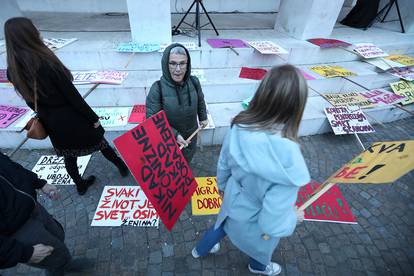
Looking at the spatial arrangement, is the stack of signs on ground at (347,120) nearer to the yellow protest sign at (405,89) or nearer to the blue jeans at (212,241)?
the yellow protest sign at (405,89)

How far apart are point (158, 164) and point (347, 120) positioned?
385 centimetres

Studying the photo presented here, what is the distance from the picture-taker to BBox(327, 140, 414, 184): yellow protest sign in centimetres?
163

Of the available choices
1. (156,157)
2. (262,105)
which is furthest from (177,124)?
(262,105)

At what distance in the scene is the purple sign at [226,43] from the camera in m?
4.38

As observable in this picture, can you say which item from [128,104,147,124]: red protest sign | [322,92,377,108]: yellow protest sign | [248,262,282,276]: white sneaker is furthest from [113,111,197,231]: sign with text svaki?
[322,92,377,108]: yellow protest sign

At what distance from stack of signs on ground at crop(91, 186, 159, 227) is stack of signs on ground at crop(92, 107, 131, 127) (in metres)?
1.06

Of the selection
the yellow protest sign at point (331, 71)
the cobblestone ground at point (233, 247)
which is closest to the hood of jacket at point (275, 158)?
the cobblestone ground at point (233, 247)

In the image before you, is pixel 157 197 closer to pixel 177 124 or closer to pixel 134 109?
pixel 177 124

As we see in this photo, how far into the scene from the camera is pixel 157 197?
6.72ft

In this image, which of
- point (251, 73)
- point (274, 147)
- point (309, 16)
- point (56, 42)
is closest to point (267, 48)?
point (251, 73)

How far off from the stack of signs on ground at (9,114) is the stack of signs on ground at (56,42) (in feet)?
3.93

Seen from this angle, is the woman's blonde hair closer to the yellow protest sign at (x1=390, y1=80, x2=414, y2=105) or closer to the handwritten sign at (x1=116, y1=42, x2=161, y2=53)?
the handwritten sign at (x1=116, y1=42, x2=161, y2=53)

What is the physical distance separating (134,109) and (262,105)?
10.0ft

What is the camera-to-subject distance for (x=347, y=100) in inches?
177
